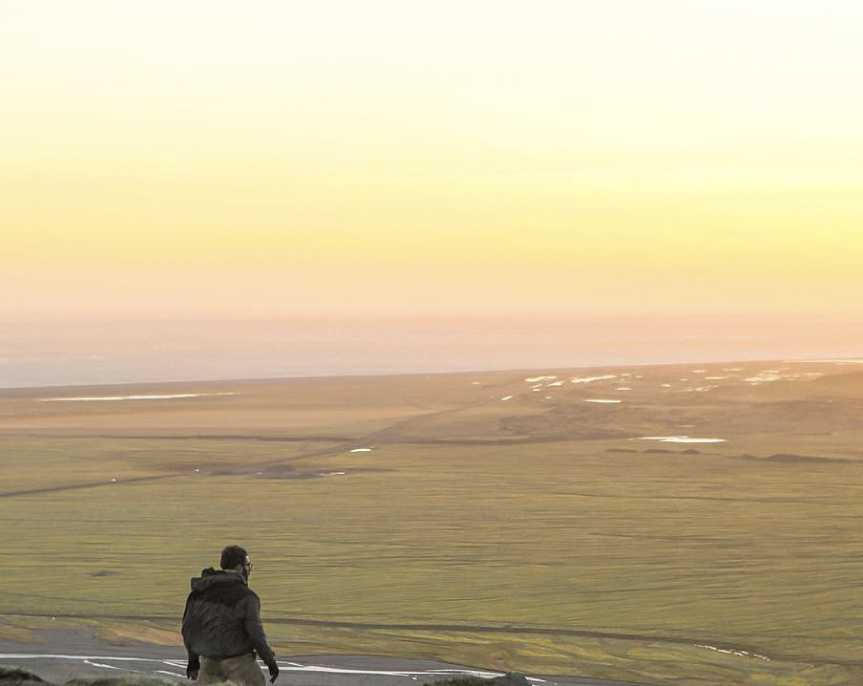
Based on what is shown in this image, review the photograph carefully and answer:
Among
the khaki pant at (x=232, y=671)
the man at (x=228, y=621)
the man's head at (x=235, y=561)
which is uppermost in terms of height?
the man's head at (x=235, y=561)

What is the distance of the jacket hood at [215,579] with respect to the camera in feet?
44.9

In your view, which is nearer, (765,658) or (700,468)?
(765,658)

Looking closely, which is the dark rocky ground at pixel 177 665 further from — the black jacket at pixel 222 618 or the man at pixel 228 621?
the black jacket at pixel 222 618

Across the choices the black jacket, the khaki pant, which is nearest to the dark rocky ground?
the khaki pant

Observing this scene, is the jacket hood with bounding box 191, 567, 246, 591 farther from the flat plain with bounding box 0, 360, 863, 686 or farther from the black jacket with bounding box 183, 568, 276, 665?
the flat plain with bounding box 0, 360, 863, 686

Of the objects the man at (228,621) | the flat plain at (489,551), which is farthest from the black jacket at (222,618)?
the flat plain at (489,551)

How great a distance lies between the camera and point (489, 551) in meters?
80.0

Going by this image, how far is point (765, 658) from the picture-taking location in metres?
50.9

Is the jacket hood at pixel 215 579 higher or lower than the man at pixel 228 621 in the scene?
higher

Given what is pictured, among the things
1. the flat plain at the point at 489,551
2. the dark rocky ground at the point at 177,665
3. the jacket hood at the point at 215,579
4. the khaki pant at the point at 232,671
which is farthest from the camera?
the flat plain at the point at 489,551

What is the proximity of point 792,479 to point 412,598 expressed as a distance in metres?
66.0

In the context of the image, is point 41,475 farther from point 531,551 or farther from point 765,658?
point 765,658

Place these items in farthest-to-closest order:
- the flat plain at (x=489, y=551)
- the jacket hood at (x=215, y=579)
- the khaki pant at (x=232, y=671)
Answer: the flat plain at (x=489, y=551)
the khaki pant at (x=232, y=671)
the jacket hood at (x=215, y=579)

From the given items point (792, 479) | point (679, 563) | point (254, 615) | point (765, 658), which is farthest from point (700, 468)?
point (254, 615)
